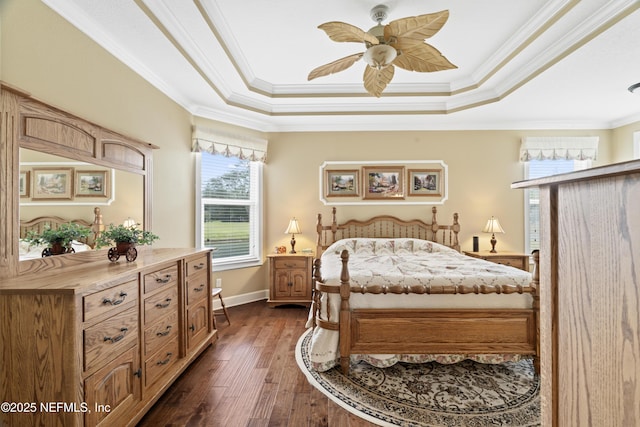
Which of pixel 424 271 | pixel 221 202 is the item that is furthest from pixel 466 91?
pixel 221 202

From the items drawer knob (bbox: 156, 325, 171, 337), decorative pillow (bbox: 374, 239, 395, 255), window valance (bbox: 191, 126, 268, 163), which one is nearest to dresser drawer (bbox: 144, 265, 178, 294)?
drawer knob (bbox: 156, 325, 171, 337)

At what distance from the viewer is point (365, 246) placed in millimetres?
4098

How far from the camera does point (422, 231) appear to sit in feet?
14.8

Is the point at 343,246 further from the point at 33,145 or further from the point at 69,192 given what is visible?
the point at 33,145

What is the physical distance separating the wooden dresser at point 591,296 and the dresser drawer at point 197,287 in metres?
2.50

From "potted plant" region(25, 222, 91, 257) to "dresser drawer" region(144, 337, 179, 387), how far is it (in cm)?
96

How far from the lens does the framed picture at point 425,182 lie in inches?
179

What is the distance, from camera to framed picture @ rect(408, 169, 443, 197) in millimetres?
4547

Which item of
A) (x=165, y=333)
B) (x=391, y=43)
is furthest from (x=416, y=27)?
(x=165, y=333)

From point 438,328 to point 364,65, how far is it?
282cm

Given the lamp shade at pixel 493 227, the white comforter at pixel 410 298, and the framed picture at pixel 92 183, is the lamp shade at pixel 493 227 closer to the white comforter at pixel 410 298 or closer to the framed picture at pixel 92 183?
the white comforter at pixel 410 298

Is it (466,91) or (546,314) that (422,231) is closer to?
(466,91)

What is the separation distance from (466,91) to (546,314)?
3.67m

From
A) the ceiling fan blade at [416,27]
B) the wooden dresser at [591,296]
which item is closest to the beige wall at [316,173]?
the ceiling fan blade at [416,27]
